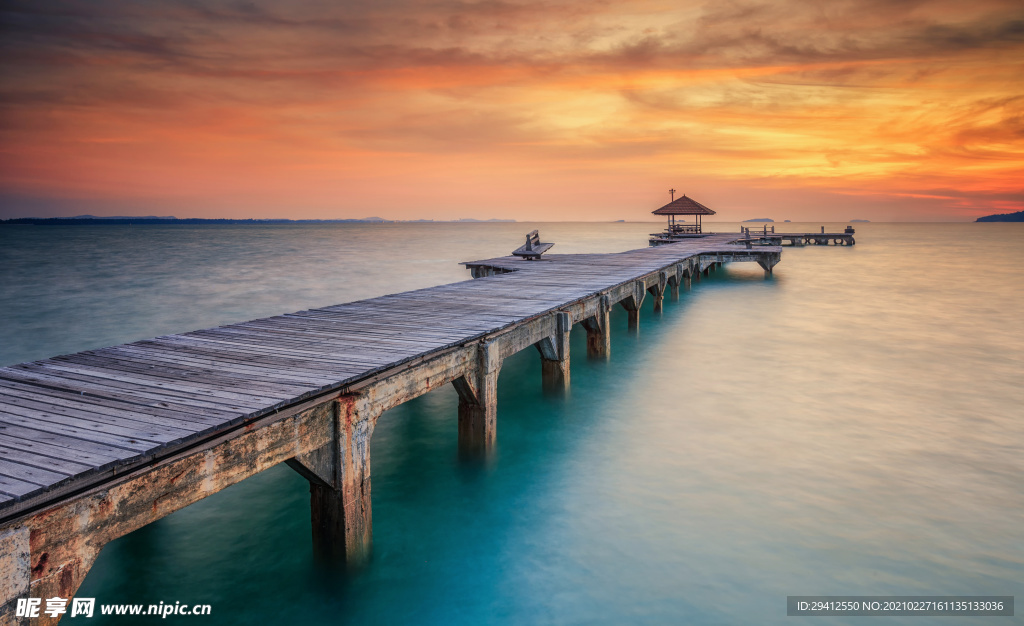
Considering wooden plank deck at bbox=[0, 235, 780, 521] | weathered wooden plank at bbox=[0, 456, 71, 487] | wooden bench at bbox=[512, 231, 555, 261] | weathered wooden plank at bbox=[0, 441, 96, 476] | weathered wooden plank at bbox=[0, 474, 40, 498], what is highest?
wooden bench at bbox=[512, 231, 555, 261]

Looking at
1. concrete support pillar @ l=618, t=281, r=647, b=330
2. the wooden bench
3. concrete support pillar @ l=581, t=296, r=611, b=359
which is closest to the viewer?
concrete support pillar @ l=581, t=296, r=611, b=359

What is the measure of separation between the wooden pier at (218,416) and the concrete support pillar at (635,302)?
240 inches

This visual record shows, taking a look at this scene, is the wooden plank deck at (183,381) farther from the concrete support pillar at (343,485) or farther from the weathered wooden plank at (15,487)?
the concrete support pillar at (343,485)

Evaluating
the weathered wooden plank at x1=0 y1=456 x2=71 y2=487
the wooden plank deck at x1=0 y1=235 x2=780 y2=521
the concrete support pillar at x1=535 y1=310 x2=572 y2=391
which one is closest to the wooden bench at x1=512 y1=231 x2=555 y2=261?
the concrete support pillar at x1=535 y1=310 x2=572 y2=391

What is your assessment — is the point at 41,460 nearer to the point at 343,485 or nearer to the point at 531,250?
the point at 343,485

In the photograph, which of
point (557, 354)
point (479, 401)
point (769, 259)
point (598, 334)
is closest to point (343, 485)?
point (479, 401)

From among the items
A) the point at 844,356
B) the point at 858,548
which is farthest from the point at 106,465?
the point at 844,356

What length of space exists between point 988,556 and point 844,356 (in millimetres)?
9110

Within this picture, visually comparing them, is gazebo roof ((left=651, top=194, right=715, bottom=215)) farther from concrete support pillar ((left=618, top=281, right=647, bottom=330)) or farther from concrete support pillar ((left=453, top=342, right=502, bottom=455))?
concrete support pillar ((left=453, top=342, right=502, bottom=455))

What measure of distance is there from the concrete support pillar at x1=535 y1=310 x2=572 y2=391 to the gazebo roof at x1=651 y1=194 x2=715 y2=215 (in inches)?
1565

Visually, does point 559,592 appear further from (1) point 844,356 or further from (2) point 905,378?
(1) point 844,356

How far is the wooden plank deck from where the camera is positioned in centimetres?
326

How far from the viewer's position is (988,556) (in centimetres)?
579

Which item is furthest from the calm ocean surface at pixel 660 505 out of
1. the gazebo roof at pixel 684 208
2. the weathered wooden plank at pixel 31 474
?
the gazebo roof at pixel 684 208
